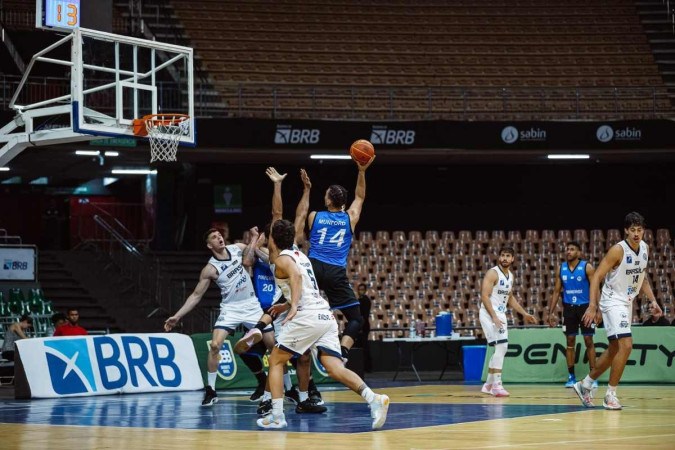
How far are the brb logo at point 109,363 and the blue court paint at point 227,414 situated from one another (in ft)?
4.13

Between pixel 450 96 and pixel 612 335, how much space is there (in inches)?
768

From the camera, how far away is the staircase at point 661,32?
33.5m

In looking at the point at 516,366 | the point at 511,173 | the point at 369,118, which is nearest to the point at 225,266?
the point at 516,366

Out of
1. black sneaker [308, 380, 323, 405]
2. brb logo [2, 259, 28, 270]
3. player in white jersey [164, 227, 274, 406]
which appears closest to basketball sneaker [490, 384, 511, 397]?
black sneaker [308, 380, 323, 405]

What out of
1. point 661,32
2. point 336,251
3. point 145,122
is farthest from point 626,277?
point 661,32

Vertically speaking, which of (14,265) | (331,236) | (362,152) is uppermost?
(362,152)

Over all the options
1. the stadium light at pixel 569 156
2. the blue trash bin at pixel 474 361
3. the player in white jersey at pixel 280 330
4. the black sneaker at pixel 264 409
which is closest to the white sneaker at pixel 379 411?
the player in white jersey at pixel 280 330

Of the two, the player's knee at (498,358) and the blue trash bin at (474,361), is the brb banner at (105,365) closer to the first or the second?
the player's knee at (498,358)

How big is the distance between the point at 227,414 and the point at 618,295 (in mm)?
4780

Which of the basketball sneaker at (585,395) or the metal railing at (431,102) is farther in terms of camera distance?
the metal railing at (431,102)

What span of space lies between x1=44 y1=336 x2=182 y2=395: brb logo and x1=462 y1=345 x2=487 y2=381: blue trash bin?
661 centimetres

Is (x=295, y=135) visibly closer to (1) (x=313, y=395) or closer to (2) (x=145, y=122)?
(2) (x=145, y=122)

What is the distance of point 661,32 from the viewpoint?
3506 cm

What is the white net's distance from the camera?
16859mm
